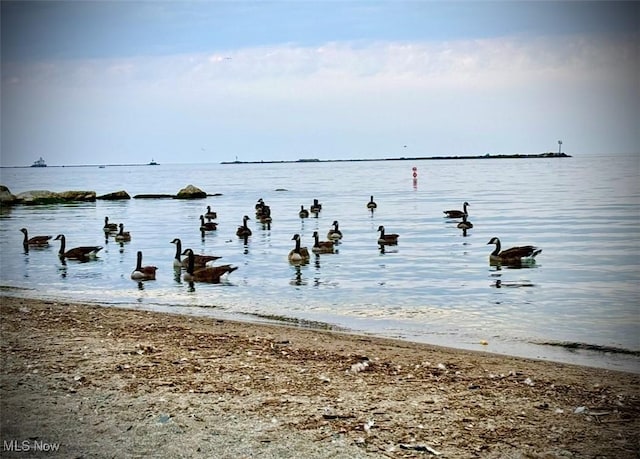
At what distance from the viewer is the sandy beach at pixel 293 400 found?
661 cm

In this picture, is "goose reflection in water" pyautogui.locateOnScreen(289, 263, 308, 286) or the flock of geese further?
the flock of geese

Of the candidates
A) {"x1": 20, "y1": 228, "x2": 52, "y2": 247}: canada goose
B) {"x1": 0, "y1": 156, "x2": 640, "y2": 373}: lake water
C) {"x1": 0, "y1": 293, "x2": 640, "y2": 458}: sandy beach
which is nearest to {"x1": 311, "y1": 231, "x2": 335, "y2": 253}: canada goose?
{"x1": 0, "y1": 156, "x2": 640, "y2": 373}: lake water

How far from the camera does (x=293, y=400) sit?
7922 mm

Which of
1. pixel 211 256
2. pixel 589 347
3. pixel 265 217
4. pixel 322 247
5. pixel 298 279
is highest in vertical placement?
pixel 265 217

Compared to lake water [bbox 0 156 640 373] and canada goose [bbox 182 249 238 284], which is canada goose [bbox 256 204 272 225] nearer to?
lake water [bbox 0 156 640 373]

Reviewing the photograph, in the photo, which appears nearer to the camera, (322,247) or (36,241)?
(322,247)

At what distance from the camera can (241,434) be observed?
271 inches

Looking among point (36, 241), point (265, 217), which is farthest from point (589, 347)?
point (265, 217)

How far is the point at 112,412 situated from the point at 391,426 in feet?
10.2

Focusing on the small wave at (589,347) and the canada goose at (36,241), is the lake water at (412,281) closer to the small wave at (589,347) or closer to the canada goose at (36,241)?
the small wave at (589,347)

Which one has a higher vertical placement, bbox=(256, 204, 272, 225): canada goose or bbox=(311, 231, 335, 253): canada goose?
bbox=(256, 204, 272, 225): canada goose

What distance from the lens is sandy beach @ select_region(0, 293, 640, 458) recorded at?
661cm

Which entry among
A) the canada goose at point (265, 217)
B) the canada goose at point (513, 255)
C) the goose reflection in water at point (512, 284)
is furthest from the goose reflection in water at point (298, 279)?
the canada goose at point (265, 217)

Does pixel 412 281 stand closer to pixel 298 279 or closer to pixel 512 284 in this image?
pixel 512 284
